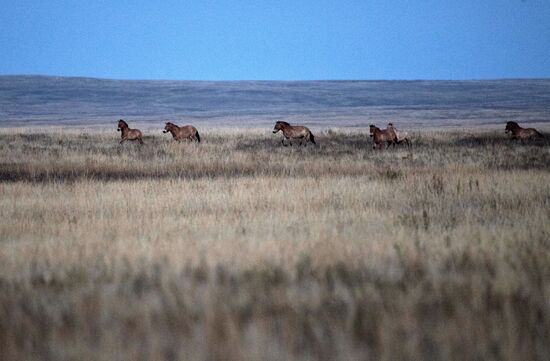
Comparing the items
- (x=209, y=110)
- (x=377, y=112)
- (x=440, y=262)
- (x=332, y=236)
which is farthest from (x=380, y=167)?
(x=209, y=110)

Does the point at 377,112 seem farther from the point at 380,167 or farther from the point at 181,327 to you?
the point at 181,327

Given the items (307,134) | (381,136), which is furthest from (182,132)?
(381,136)

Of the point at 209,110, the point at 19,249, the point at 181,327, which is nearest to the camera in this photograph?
the point at 181,327

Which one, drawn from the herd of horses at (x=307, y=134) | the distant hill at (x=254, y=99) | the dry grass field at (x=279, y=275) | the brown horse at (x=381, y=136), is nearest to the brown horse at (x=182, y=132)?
the herd of horses at (x=307, y=134)

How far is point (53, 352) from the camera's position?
3.69 m

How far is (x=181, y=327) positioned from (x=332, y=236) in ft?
11.1

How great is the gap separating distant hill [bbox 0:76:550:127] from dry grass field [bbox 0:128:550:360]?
86.1 m

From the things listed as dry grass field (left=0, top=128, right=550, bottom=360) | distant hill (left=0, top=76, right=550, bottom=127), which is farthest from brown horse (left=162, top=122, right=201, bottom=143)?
distant hill (left=0, top=76, right=550, bottom=127)

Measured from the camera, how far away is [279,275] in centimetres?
543

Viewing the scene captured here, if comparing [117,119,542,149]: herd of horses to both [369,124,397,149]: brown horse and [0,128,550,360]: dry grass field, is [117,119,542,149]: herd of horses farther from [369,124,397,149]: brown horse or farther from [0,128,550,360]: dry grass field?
[0,128,550,360]: dry grass field

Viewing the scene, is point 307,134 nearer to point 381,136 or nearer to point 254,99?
point 381,136

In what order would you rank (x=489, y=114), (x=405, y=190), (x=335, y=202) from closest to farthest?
(x=335, y=202), (x=405, y=190), (x=489, y=114)

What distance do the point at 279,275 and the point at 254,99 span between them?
13283 cm

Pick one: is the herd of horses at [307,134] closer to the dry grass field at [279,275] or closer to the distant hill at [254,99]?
the dry grass field at [279,275]
